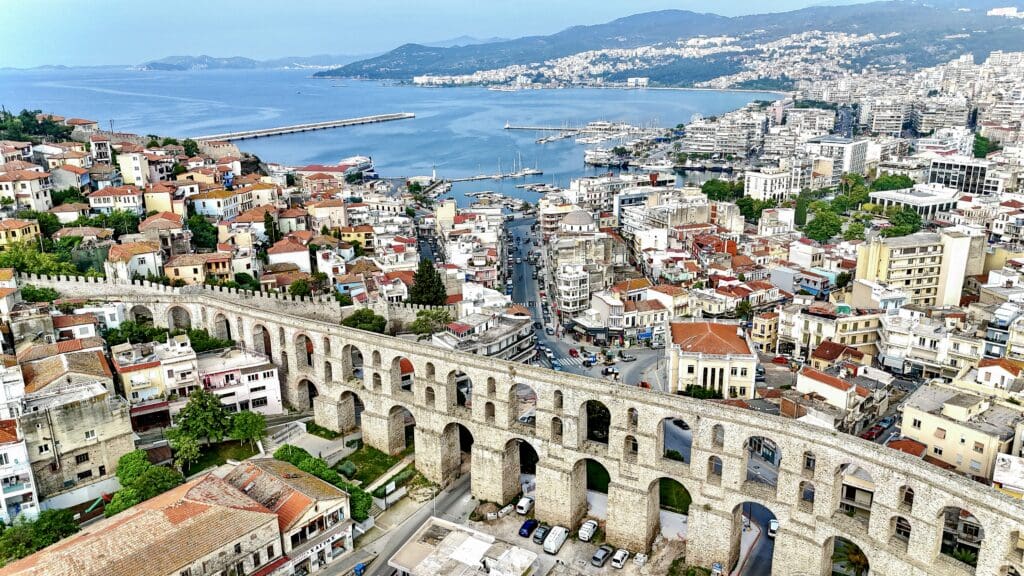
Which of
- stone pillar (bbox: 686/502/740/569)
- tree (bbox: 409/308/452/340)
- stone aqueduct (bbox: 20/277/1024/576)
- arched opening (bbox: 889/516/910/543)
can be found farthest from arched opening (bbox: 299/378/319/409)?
arched opening (bbox: 889/516/910/543)

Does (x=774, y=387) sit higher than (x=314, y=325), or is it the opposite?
(x=314, y=325)

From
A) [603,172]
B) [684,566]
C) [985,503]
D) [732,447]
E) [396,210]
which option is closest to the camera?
[985,503]

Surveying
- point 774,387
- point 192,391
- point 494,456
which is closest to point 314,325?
point 192,391

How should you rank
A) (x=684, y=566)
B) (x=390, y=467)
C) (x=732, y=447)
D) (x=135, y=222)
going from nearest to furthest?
(x=732, y=447)
(x=684, y=566)
(x=390, y=467)
(x=135, y=222)

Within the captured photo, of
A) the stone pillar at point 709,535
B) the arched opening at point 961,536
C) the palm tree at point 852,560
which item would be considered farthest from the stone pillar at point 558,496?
the arched opening at point 961,536

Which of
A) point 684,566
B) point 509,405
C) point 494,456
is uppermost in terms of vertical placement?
point 509,405

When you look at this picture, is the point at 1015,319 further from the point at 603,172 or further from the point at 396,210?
the point at 603,172

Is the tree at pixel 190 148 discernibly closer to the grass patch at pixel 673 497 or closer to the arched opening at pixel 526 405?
the arched opening at pixel 526 405
